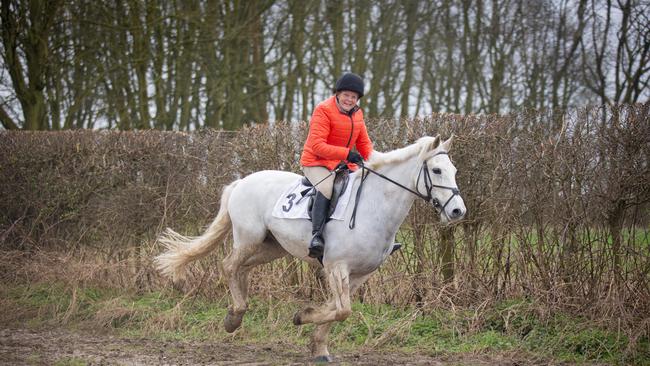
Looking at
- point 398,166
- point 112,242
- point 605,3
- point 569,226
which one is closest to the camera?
point 398,166

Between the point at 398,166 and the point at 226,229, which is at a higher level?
the point at 398,166

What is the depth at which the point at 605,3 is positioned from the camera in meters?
20.7

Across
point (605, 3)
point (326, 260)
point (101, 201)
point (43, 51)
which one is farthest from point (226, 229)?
point (605, 3)

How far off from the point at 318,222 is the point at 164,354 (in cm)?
222

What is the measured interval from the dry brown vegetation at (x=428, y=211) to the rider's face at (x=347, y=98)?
1664 mm

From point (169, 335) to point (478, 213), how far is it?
3877 mm

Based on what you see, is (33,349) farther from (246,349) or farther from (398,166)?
(398,166)

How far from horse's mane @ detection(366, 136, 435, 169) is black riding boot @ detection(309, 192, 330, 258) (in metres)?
0.57

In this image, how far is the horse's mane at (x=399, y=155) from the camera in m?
6.26

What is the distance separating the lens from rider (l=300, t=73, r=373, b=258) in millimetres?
6449

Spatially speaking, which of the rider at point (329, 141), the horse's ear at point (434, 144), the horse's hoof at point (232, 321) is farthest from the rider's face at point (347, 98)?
the horse's hoof at point (232, 321)

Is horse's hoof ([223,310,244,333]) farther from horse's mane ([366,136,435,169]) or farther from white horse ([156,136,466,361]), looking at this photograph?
horse's mane ([366,136,435,169])

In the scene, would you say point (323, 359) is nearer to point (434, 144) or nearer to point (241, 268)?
point (241, 268)

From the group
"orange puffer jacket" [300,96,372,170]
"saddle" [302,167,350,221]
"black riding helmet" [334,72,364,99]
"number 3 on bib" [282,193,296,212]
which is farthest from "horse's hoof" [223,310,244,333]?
"black riding helmet" [334,72,364,99]
